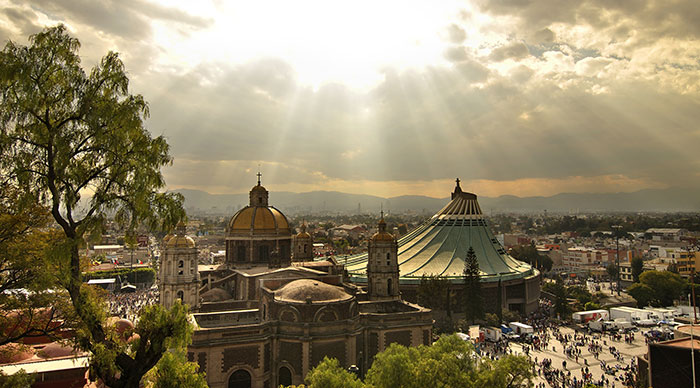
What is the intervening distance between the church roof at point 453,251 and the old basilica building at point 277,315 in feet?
49.2

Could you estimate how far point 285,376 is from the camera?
71.9ft

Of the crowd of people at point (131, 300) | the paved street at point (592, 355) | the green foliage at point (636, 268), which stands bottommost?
the paved street at point (592, 355)

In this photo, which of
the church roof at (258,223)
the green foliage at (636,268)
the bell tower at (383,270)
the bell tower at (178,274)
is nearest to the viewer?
the bell tower at (178,274)

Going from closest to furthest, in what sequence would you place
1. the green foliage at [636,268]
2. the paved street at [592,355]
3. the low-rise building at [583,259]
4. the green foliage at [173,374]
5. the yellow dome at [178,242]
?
the green foliage at [173,374] < the yellow dome at [178,242] < the paved street at [592,355] < the green foliage at [636,268] < the low-rise building at [583,259]

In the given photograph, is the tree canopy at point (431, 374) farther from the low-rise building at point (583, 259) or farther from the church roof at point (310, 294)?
the low-rise building at point (583, 259)

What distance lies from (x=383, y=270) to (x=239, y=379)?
1204 centimetres

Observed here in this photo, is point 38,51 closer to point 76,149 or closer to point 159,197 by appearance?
point 76,149

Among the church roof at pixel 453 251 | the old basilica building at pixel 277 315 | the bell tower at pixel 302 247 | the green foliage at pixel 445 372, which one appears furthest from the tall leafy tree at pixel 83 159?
the church roof at pixel 453 251

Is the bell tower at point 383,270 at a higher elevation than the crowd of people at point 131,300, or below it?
higher

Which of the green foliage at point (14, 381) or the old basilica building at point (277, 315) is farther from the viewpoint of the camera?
the old basilica building at point (277, 315)

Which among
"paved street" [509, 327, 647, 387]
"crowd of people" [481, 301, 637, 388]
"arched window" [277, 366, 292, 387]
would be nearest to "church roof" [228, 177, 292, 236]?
"arched window" [277, 366, 292, 387]

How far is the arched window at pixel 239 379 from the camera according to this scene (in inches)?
843

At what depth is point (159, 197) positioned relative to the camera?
9086mm

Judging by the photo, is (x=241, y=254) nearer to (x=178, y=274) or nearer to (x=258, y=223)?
(x=258, y=223)
